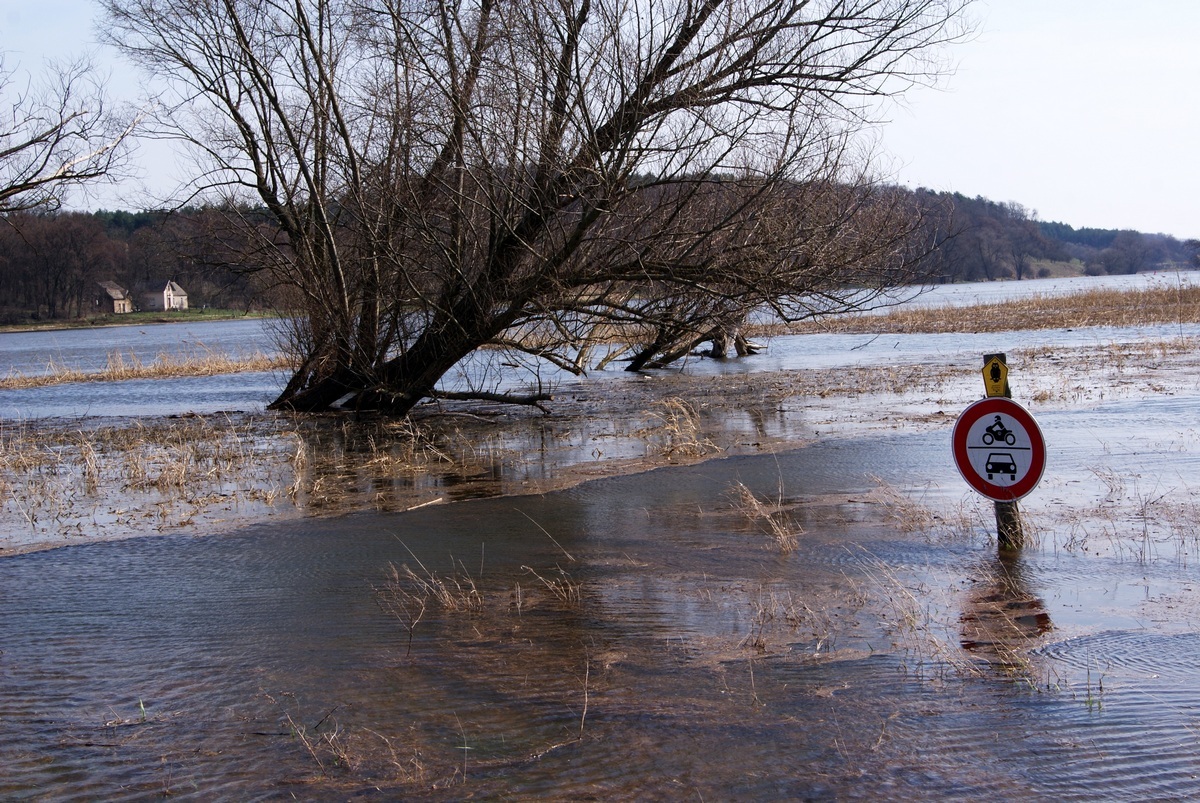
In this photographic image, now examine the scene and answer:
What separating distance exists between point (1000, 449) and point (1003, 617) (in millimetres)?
1411

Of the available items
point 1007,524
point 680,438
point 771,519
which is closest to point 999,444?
point 1007,524

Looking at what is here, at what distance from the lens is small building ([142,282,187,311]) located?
112569mm

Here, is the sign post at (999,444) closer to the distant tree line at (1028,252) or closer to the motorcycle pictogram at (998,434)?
the motorcycle pictogram at (998,434)

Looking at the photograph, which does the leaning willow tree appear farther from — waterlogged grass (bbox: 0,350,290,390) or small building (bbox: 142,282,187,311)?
small building (bbox: 142,282,187,311)

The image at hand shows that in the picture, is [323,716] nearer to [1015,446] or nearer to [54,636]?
[54,636]

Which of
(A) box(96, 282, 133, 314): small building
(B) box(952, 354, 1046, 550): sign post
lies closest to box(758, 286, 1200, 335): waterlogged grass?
(B) box(952, 354, 1046, 550): sign post

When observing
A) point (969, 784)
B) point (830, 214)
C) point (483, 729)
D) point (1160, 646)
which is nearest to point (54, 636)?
point (483, 729)

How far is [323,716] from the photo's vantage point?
448cm

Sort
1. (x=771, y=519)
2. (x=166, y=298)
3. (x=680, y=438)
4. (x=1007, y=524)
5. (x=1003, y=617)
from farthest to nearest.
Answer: (x=166, y=298)
(x=680, y=438)
(x=771, y=519)
(x=1007, y=524)
(x=1003, y=617)

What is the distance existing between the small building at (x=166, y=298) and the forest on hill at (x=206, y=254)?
1.24 meters

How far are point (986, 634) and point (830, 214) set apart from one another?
29.5 ft

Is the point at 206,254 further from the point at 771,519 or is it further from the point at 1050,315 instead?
the point at 1050,315

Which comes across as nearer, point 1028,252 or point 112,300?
point 112,300

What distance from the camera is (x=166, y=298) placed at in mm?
113125
